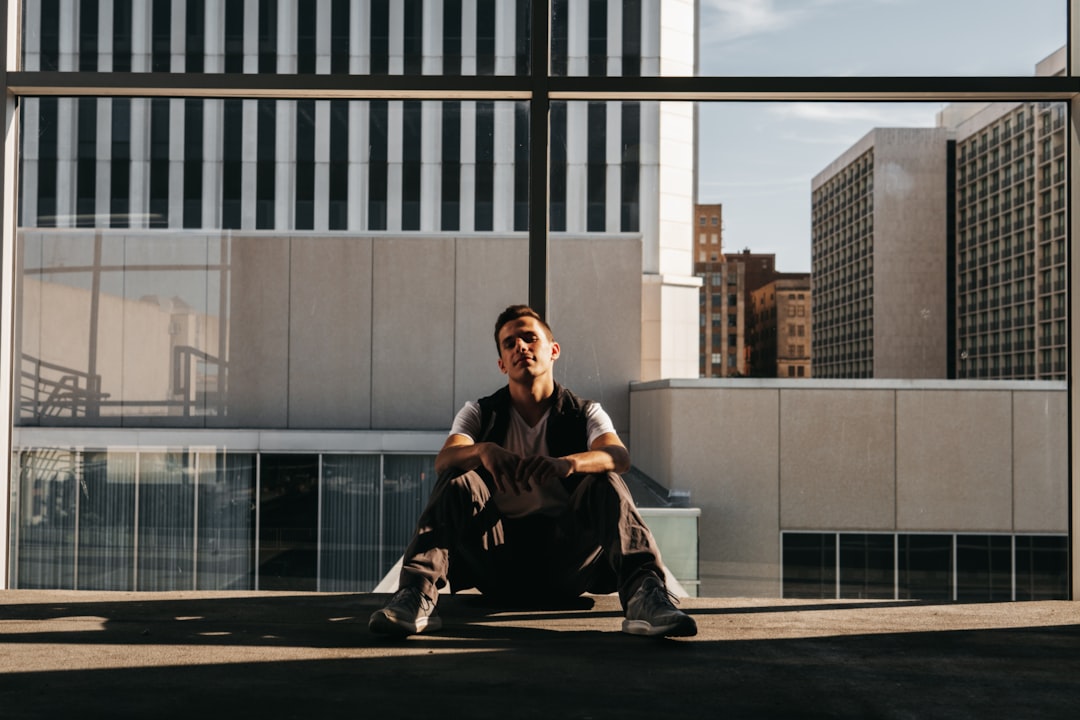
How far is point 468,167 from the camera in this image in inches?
175

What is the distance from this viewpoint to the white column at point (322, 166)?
14.1ft

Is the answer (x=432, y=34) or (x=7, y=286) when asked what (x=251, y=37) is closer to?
(x=432, y=34)

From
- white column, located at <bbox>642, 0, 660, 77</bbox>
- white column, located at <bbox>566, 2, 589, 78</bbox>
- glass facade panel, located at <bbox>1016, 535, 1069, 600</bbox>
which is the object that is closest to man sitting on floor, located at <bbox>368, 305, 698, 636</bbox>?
white column, located at <bbox>566, 2, 589, 78</bbox>

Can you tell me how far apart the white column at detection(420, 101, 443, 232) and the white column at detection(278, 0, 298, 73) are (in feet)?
1.82

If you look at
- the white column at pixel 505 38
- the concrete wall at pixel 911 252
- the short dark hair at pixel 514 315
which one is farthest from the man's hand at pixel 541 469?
the concrete wall at pixel 911 252

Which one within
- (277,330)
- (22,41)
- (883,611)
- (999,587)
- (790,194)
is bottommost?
(999,587)

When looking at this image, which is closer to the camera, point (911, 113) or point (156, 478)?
point (911, 113)

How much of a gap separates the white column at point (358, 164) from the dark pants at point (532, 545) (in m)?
1.92

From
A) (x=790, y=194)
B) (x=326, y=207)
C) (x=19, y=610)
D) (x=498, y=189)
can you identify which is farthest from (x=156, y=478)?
(x=790, y=194)

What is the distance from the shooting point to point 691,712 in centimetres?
158

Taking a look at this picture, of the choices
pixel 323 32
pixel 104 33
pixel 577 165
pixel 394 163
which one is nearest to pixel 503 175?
pixel 577 165

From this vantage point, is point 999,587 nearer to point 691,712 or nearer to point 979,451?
point 979,451

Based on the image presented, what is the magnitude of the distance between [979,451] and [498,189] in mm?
5382

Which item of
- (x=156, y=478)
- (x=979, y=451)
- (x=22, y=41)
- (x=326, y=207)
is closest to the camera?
(x=22, y=41)
